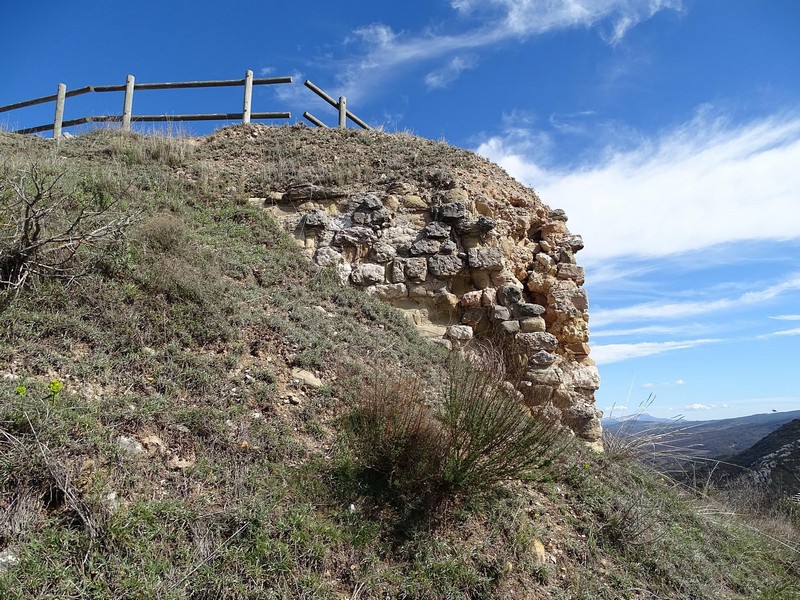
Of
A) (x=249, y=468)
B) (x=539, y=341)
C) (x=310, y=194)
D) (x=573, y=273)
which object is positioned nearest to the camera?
(x=249, y=468)

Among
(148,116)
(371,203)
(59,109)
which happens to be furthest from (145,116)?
(371,203)

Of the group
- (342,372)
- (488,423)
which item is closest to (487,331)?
(342,372)

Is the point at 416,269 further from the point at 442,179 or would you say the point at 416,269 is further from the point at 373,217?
the point at 442,179

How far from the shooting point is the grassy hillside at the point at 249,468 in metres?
3.27

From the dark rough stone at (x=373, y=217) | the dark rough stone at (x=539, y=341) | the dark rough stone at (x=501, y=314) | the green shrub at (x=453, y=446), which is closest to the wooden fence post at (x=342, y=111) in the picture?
the dark rough stone at (x=373, y=217)

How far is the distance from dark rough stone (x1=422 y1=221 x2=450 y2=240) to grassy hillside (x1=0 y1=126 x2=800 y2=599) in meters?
2.15

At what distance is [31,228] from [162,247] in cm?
158

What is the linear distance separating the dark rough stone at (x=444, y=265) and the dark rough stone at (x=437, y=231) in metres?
0.40

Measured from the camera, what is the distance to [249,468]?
4.05 metres

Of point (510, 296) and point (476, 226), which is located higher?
point (476, 226)

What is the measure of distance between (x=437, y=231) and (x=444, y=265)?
2.24ft

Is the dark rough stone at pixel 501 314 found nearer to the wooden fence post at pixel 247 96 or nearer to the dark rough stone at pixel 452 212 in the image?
the dark rough stone at pixel 452 212

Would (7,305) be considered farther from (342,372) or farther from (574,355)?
(574,355)

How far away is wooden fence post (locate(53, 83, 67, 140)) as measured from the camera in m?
12.4
